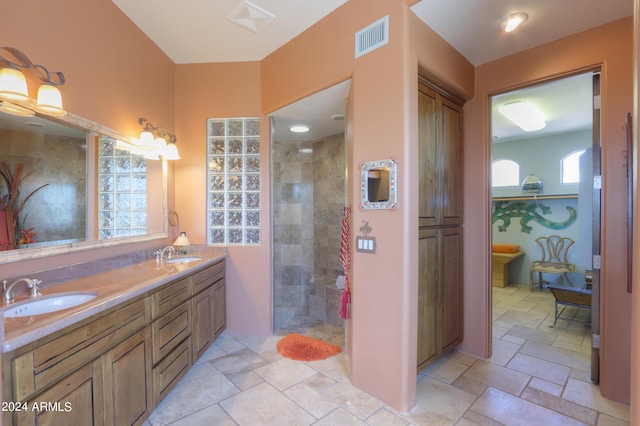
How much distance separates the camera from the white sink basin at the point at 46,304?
1396 millimetres

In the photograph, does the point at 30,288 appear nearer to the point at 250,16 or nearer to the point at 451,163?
the point at 250,16

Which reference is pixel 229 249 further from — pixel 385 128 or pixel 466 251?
pixel 466 251

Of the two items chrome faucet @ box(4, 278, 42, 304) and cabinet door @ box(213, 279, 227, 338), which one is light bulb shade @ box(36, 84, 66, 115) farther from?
cabinet door @ box(213, 279, 227, 338)

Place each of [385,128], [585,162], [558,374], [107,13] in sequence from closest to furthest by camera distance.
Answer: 1. [385,128]
2. [107,13]
3. [558,374]
4. [585,162]

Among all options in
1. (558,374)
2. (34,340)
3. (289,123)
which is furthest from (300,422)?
(289,123)

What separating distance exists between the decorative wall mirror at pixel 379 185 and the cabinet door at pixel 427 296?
49 centimetres

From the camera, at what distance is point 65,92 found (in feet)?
6.25

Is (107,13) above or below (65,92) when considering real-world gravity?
above

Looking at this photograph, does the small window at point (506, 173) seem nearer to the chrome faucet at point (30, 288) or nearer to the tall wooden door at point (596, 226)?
the tall wooden door at point (596, 226)

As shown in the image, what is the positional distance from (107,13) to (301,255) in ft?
11.2

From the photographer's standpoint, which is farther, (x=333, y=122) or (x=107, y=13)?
(x=333, y=122)

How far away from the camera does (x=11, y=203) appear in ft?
5.34

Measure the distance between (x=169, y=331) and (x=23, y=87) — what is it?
5.55ft

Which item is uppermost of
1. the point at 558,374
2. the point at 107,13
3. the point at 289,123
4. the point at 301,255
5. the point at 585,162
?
the point at 107,13
